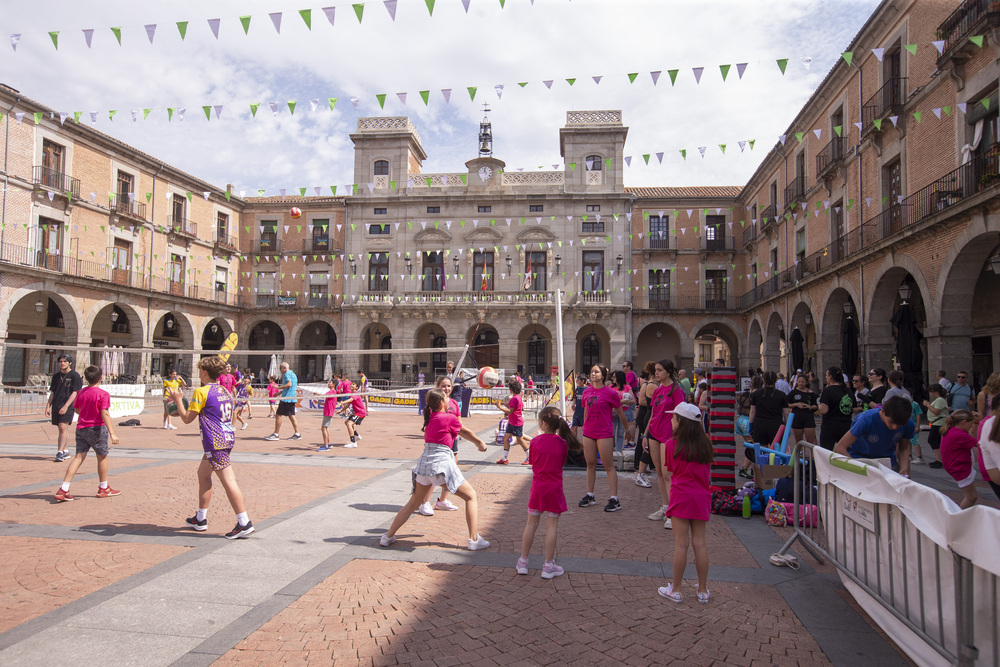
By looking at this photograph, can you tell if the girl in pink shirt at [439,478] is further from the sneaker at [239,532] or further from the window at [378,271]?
the window at [378,271]

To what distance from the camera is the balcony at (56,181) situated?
23906 mm

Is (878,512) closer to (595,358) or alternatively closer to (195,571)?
(195,571)

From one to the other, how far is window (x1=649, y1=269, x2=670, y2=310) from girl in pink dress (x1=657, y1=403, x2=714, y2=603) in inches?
1175

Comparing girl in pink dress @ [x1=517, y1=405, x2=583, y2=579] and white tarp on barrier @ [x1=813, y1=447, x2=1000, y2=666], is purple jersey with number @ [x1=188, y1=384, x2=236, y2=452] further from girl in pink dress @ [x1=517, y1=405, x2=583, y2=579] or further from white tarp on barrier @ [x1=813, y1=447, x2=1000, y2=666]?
white tarp on barrier @ [x1=813, y1=447, x2=1000, y2=666]

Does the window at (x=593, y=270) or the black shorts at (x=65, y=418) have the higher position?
the window at (x=593, y=270)

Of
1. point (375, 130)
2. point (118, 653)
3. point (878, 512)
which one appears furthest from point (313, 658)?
point (375, 130)

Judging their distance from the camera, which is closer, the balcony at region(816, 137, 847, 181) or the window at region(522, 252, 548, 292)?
the balcony at region(816, 137, 847, 181)

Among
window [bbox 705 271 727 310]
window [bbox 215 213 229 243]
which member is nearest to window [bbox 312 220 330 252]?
window [bbox 215 213 229 243]

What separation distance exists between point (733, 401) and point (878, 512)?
436 cm

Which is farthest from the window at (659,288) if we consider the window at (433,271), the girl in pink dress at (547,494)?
the girl in pink dress at (547,494)

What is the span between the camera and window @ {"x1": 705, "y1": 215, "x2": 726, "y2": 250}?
33438 millimetres

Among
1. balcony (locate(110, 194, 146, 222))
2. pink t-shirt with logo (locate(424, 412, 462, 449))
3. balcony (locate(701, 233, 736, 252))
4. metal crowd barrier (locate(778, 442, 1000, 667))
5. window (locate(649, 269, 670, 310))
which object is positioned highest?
balcony (locate(110, 194, 146, 222))

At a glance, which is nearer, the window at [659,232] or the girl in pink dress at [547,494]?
the girl in pink dress at [547,494]

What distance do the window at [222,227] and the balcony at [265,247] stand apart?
1700 mm
